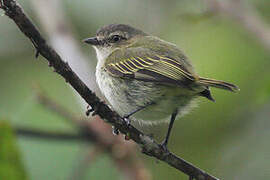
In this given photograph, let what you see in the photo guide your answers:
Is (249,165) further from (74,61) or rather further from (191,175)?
(74,61)

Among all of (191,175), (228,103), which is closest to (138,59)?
(191,175)

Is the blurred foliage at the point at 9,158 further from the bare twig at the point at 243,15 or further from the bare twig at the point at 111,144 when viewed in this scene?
the bare twig at the point at 243,15

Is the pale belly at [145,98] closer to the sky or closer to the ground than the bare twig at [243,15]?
closer to the sky

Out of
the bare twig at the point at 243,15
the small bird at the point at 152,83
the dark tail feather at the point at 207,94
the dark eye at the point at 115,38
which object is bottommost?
the bare twig at the point at 243,15

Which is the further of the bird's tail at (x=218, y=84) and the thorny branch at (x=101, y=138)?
the thorny branch at (x=101, y=138)

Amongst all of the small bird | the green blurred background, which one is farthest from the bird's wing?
the green blurred background

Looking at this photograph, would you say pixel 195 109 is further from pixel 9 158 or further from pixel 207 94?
pixel 9 158

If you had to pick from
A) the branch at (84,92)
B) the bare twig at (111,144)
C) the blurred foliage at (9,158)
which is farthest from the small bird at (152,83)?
the blurred foliage at (9,158)
